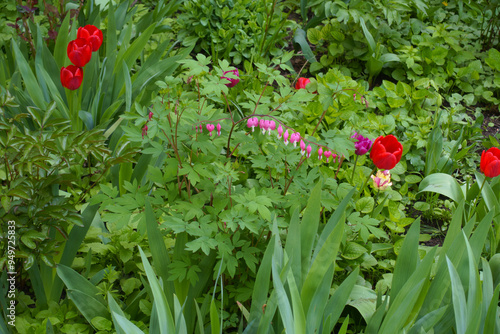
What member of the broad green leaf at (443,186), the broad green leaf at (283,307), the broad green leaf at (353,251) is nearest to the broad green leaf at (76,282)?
the broad green leaf at (283,307)

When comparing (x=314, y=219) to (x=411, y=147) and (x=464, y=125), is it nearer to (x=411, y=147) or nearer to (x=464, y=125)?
(x=411, y=147)

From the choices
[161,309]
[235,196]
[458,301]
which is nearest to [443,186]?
[458,301]

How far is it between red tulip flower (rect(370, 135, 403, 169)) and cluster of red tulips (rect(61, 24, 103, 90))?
1189 mm

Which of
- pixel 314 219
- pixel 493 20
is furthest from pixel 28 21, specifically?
pixel 493 20

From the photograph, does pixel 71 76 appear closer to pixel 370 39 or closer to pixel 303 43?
pixel 303 43

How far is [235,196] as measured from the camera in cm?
144

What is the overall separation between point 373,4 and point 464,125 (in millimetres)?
990

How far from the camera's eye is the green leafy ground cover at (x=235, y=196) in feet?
4.60

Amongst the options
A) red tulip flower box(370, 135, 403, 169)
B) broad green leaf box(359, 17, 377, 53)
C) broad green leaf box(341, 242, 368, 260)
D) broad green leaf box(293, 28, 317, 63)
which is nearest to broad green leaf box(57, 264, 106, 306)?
broad green leaf box(341, 242, 368, 260)

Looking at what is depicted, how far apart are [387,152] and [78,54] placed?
125cm

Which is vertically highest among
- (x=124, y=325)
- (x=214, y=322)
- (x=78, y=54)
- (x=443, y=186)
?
(x=78, y=54)

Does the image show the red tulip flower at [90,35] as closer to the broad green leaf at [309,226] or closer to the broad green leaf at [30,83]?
the broad green leaf at [30,83]

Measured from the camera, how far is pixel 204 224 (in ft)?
4.74

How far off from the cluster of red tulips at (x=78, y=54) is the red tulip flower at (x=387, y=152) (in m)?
1.19
